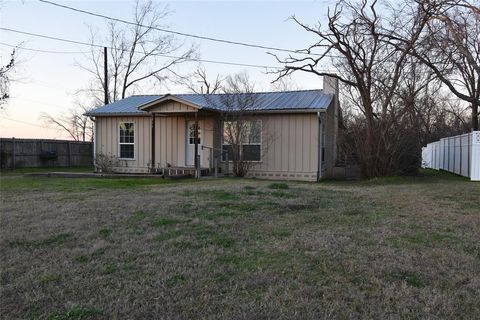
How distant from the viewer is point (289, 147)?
15.6 meters

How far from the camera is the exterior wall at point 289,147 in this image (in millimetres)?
15273

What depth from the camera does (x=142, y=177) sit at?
15273 millimetres

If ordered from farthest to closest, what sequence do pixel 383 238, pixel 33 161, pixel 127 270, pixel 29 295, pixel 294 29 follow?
pixel 33 161 < pixel 294 29 < pixel 383 238 < pixel 127 270 < pixel 29 295

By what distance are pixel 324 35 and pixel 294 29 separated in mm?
1970

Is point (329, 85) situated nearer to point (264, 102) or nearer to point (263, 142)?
point (264, 102)

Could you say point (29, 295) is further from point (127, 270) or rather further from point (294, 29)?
point (294, 29)

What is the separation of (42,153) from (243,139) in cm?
1262

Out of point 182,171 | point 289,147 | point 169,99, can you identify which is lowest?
point 182,171

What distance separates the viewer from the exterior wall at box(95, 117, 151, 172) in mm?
17391

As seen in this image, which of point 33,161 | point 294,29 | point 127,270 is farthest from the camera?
Result: point 33,161

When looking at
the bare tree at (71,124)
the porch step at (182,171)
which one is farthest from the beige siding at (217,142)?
the bare tree at (71,124)

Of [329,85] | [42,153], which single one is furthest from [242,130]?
[42,153]

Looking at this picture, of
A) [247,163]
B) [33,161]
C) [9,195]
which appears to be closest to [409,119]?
[247,163]

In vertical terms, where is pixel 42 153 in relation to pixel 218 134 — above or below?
below
